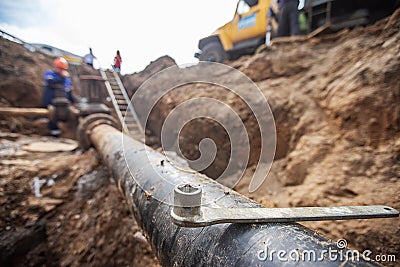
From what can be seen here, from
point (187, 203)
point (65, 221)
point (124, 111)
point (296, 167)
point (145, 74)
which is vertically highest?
point (145, 74)

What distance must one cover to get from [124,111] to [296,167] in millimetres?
5570

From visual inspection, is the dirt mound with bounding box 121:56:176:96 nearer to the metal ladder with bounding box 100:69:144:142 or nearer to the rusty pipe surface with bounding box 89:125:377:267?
the metal ladder with bounding box 100:69:144:142

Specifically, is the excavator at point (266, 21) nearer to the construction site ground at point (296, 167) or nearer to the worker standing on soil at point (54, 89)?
the construction site ground at point (296, 167)

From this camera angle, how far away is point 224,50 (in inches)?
250

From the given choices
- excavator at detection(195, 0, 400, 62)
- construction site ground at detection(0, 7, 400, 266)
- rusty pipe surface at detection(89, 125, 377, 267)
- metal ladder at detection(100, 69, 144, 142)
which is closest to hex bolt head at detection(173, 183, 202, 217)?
rusty pipe surface at detection(89, 125, 377, 267)

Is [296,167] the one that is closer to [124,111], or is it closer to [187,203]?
[187,203]

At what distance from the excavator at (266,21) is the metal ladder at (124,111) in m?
3.38

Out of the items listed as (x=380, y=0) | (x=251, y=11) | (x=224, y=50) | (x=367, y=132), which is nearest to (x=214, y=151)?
(x=367, y=132)

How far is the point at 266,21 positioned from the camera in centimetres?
548

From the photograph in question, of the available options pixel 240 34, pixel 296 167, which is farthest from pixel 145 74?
pixel 296 167

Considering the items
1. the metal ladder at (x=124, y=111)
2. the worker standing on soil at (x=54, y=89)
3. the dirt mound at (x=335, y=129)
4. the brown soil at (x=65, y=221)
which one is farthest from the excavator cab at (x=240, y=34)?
the brown soil at (x=65, y=221)

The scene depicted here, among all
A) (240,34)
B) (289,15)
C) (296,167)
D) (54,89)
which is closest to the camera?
(296,167)

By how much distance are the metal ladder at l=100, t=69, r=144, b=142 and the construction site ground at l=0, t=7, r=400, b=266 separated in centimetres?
151

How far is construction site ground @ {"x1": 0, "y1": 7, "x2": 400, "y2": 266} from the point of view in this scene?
1.75 meters
